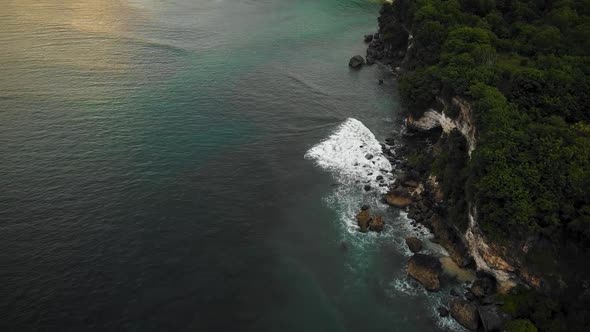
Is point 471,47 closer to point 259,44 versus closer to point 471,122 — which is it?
point 471,122

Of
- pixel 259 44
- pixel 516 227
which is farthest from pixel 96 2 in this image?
pixel 516 227

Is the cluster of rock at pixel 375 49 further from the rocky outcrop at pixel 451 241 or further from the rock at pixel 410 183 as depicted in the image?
the rocky outcrop at pixel 451 241

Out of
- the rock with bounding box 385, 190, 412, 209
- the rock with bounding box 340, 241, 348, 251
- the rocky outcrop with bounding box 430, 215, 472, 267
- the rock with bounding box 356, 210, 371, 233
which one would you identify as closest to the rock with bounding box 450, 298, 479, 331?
the rocky outcrop with bounding box 430, 215, 472, 267

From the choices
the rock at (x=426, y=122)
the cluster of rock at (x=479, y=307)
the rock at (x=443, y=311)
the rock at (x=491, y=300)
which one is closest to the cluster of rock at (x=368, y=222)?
the cluster of rock at (x=479, y=307)

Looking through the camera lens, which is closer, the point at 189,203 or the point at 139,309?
the point at 139,309

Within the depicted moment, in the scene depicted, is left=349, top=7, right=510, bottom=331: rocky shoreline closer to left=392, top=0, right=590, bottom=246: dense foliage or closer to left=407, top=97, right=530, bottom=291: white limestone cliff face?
left=407, top=97, right=530, bottom=291: white limestone cliff face

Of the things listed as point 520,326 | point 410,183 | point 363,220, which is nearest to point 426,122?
point 410,183

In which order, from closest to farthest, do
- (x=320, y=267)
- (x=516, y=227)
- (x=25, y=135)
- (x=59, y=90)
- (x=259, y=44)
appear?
(x=516, y=227), (x=320, y=267), (x=25, y=135), (x=59, y=90), (x=259, y=44)

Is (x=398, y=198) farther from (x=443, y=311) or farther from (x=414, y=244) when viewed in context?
(x=443, y=311)
